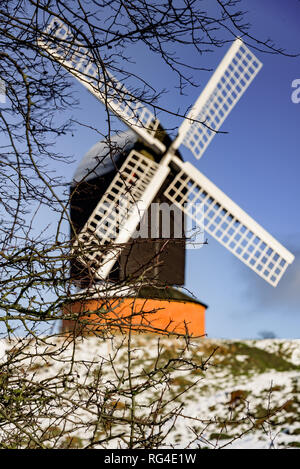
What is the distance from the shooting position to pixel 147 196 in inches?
504

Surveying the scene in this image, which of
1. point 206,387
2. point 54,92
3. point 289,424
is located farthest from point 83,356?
point 54,92

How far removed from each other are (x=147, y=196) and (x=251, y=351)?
4389 mm

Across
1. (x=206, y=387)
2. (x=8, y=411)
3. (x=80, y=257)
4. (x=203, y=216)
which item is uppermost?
(x=203, y=216)

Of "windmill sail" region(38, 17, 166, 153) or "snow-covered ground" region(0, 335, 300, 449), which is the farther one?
"snow-covered ground" region(0, 335, 300, 449)

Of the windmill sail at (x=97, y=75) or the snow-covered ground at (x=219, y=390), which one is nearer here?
the windmill sail at (x=97, y=75)

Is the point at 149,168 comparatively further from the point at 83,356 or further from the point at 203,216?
the point at 83,356

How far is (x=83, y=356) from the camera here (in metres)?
12.9

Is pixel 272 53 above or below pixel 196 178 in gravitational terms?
below

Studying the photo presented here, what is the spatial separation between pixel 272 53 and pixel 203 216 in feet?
33.2

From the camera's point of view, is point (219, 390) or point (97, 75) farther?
point (219, 390)
